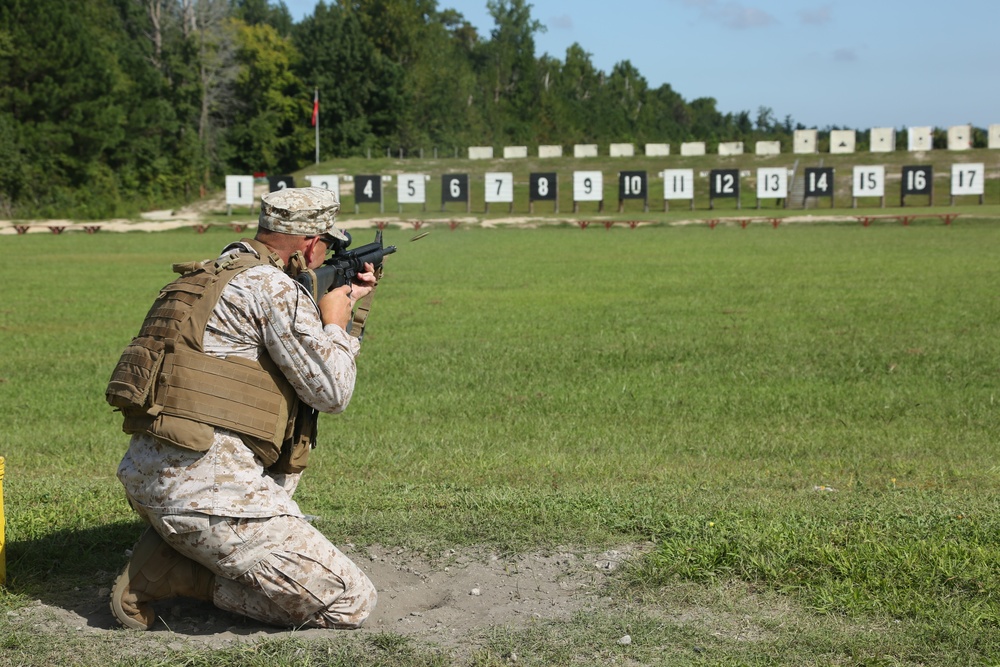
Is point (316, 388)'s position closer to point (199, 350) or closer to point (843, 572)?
point (199, 350)

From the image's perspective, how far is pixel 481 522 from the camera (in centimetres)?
595

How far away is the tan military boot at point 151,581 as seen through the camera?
476 cm

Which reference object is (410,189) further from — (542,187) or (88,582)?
(88,582)

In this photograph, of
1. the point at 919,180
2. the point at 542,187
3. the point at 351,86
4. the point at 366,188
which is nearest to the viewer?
the point at 366,188

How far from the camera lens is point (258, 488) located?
462cm

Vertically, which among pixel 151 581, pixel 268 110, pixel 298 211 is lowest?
pixel 151 581

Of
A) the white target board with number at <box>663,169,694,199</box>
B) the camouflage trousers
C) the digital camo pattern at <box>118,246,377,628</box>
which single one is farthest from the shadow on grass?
the white target board with number at <box>663,169,694,199</box>

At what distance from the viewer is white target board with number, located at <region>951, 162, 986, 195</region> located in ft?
187

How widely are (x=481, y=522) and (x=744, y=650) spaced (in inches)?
76.5

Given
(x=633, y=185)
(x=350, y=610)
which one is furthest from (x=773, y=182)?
(x=350, y=610)

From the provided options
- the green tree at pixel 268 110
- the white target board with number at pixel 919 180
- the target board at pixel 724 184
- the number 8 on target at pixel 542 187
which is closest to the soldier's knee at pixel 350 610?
the number 8 on target at pixel 542 187

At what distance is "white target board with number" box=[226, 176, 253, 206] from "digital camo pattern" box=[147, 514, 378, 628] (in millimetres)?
53775

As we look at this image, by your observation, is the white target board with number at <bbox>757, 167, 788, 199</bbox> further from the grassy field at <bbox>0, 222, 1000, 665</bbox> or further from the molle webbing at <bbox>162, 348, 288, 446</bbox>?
the molle webbing at <bbox>162, 348, 288, 446</bbox>

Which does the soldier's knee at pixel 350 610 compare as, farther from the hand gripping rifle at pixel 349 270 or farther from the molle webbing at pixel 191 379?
the hand gripping rifle at pixel 349 270
